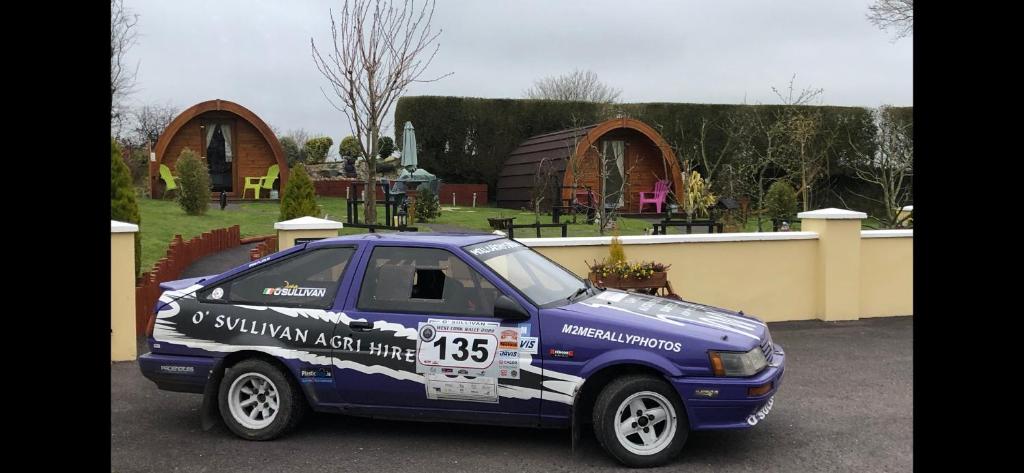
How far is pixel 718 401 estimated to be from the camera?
497 cm

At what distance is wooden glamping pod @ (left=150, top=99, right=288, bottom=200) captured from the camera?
89.5 ft

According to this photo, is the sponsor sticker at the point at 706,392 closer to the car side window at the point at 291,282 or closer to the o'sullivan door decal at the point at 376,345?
the o'sullivan door decal at the point at 376,345

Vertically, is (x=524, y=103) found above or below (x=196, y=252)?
above

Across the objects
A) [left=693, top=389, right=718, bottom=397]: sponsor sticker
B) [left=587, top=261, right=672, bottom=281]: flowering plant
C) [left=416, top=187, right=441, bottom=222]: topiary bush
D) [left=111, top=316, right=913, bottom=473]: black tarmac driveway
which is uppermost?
[left=416, top=187, right=441, bottom=222]: topiary bush

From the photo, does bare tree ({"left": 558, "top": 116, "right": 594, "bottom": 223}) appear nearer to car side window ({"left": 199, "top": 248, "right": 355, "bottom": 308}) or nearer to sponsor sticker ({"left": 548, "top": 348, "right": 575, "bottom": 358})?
car side window ({"left": 199, "top": 248, "right": 355, "bottom": 308})

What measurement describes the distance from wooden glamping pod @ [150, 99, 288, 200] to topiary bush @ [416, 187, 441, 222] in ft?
31.7

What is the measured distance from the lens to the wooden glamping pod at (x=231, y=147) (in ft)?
89.5

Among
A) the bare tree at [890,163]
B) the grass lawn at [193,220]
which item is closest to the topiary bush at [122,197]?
the grass lawn at [193,220]

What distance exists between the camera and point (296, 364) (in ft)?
18.1

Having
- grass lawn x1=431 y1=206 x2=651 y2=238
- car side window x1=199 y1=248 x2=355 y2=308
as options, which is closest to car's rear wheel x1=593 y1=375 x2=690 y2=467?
car side window x1=199 y1=248 x2=355 y2=308

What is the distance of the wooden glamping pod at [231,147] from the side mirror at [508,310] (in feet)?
77.9
